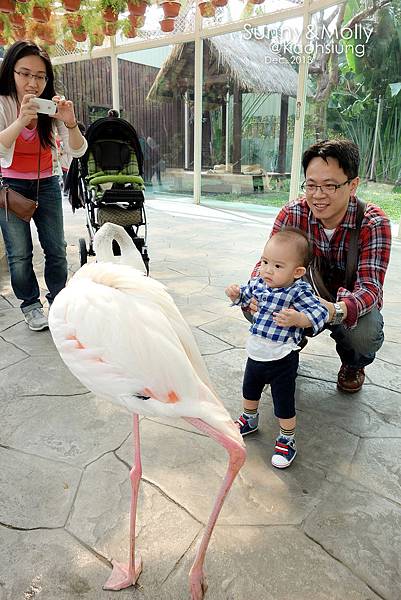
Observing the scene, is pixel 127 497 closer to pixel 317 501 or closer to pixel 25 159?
pixel 317 501

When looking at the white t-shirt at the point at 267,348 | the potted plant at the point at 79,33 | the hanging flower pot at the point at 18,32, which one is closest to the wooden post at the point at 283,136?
the potted plant at the point at 79,33

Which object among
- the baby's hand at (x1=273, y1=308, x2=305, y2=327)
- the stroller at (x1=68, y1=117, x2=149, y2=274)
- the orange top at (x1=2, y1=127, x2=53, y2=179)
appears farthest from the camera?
the stroller at (x1=68, y1=117, x2=149, y2=274)

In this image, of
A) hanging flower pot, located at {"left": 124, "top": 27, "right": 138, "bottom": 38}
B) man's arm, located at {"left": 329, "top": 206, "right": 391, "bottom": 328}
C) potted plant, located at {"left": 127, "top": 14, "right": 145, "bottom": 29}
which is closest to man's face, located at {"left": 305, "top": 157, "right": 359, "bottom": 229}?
man's arm, located at {"left": 329, "top": 206, "right": 391, "bottom": 328}

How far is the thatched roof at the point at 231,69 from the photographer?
7.30 metres

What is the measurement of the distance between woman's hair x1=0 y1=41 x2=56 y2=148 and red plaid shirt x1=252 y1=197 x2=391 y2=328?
4.85 feet

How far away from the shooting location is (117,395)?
115 centimetres

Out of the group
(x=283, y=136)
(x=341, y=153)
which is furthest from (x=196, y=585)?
(x=283, y=136)

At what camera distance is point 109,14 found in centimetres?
642

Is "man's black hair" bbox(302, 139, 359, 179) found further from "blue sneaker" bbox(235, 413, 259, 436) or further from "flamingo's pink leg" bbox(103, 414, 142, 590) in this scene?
"flamingo's pink leg" bbox(103, 414, 142, 590)

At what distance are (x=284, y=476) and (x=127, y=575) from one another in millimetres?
705

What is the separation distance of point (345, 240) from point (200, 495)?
1.30 m

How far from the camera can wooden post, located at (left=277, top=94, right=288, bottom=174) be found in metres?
7.27

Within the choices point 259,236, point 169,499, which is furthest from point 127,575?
point 259,236

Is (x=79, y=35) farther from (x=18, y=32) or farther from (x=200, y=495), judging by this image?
(x=200, y=495)
